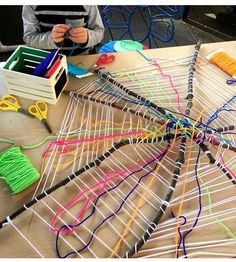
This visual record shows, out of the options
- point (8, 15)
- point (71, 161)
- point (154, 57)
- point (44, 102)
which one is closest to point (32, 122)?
point (44, 102)

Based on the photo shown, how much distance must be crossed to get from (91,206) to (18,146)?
0.31 m

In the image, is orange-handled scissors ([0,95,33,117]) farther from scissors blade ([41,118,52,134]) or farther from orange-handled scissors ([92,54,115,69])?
orange-handled scissors ([92,54,115,69])

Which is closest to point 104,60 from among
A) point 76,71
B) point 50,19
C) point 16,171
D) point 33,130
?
point 76,71

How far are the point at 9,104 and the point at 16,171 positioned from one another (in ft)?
0.98

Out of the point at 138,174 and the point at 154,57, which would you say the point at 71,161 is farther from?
the point at 154,57

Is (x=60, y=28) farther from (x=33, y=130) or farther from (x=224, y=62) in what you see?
(x=224, y=62)

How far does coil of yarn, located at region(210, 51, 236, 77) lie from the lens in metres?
1.16

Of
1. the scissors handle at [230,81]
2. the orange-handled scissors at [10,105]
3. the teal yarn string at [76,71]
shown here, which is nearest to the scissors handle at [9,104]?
the orange-handled scissors at [10,105]

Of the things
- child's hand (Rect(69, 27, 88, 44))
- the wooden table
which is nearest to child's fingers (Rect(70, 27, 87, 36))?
child's hand (Rect(69, 27, 88, 44))

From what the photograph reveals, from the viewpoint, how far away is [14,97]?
106 cm

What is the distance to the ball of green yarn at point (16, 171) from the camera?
813 millimetres

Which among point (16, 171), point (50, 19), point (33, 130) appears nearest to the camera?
point (16, 171)

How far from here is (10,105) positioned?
3.38 ft

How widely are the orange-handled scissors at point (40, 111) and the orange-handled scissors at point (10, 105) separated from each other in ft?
0.07
